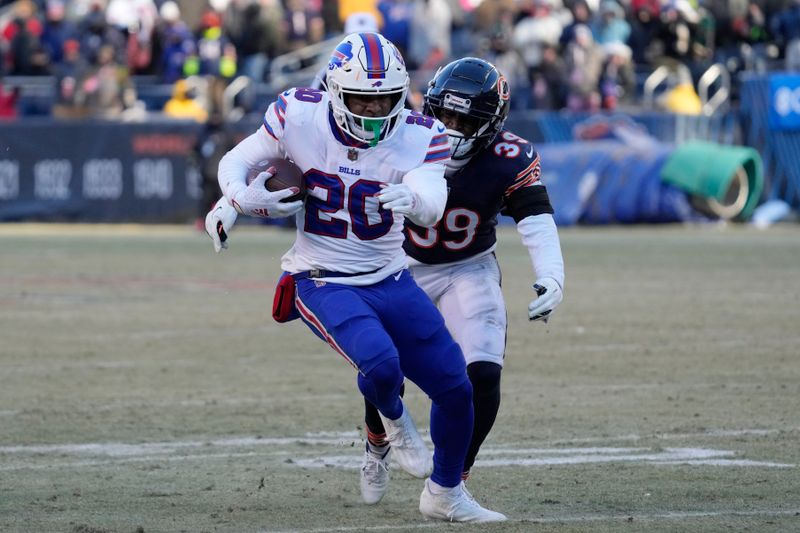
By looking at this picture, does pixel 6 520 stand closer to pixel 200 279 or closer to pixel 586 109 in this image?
pixel 200 279

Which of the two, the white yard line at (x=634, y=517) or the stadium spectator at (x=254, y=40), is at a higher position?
the white yard line at (x=634, y=517)

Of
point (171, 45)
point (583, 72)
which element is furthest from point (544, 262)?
point (171, 45)

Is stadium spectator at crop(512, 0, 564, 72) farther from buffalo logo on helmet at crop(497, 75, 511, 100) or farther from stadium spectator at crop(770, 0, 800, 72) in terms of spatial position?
buffalo logo on helmet at crop(497, 75, 511, 100)

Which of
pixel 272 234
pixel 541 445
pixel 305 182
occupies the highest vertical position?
pixel 305 182

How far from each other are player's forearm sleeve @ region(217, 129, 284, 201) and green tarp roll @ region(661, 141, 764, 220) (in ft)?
50.4

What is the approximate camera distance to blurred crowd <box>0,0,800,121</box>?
22938 millimetres

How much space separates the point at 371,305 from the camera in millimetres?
5531

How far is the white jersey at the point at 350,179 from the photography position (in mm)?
5578

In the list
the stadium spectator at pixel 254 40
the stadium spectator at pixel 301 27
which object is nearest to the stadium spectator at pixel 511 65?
the stadium spectator at pixel 301 27

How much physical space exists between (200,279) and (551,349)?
548cm

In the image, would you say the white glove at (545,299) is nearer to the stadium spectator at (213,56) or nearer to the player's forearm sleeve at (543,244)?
the player's forearm sleeve at (543,244)

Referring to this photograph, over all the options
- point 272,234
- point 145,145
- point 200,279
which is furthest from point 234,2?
point 200,279

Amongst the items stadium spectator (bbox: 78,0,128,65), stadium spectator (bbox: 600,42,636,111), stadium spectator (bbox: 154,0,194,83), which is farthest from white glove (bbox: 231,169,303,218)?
stadium spectator (bbox: 78,0,128,65)

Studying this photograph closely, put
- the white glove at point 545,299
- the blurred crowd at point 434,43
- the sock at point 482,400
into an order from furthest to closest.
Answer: the blurred crowd at point 434,43
the sock at point 482,400
the white glove at point 545,299
